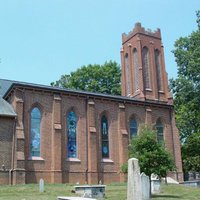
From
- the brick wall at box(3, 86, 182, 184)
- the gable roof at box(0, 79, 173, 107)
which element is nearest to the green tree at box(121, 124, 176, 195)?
the brick wall at box(3, 86, 182, 184)

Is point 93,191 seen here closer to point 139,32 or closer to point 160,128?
point 160,128

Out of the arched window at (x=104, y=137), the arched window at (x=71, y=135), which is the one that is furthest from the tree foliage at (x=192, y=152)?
the arched window at (x=71, y=135)

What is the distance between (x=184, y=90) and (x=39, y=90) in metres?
16.1

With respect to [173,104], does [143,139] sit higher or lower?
lower

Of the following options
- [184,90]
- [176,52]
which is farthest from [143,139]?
[176,52]

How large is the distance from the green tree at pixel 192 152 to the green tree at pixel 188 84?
47.6 inches

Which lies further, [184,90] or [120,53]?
[120,53]

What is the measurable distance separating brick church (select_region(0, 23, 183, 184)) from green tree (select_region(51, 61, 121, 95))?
13.8 m

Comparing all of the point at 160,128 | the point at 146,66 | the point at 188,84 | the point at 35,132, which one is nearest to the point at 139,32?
the point at 146,66

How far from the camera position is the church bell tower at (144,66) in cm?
3981

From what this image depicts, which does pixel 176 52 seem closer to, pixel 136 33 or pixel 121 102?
pixel 136 33

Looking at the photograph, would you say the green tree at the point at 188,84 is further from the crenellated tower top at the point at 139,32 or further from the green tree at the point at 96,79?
the green tree at the point at 96,79

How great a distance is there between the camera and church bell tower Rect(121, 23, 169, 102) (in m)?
39.8

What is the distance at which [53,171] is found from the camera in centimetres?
2889
